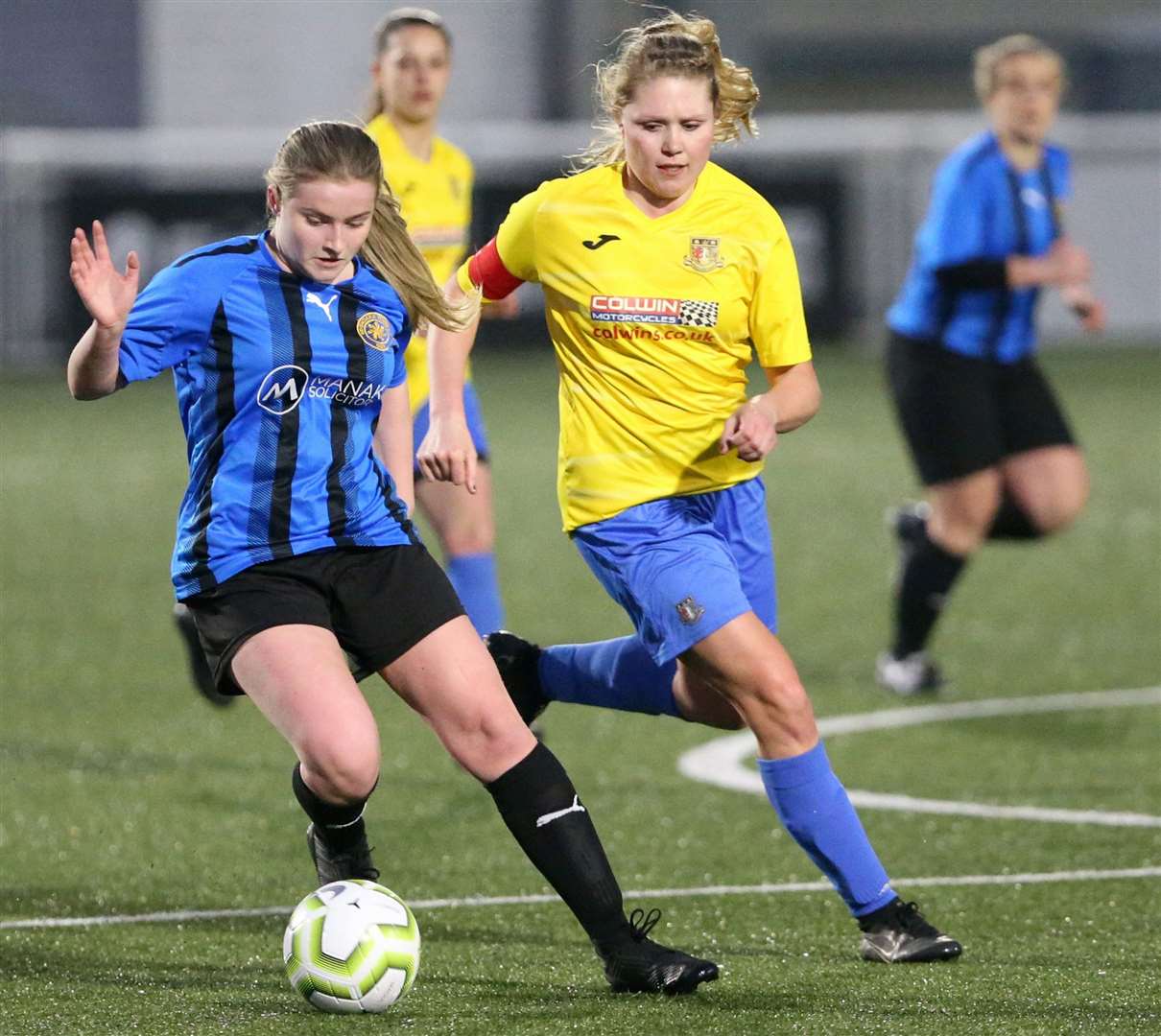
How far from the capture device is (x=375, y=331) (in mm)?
4629

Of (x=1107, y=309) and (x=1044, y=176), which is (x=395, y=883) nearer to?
(x=1044, y=176)

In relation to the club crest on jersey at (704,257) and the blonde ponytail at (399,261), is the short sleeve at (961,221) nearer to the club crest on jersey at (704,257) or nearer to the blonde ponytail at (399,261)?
the club crest on jersey at (704,257)

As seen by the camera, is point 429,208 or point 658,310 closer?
point 658,310

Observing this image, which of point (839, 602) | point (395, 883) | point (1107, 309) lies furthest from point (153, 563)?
point (1107, 309)

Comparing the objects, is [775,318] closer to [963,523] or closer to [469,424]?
[469,424]

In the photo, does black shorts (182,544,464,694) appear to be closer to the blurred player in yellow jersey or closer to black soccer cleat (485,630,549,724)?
black soccer cleat (485,630,549,724)

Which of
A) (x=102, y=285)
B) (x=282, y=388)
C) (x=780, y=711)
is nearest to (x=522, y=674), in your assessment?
(x=780, y=711)

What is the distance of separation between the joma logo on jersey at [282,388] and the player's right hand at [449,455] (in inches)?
17.3

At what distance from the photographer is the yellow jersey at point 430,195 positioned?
764cm

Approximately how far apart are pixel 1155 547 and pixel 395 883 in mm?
7300

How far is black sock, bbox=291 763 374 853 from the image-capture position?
480 cm

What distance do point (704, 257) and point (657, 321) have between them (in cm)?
18

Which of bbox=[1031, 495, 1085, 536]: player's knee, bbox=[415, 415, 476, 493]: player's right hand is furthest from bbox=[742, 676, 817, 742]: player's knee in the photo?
bbox=[1031, 495, 1085, 536]: player's knee

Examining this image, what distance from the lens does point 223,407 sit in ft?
14.8
